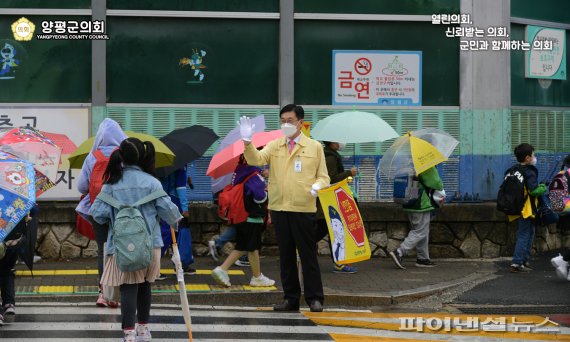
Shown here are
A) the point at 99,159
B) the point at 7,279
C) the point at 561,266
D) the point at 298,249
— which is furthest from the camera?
the point at 561,266

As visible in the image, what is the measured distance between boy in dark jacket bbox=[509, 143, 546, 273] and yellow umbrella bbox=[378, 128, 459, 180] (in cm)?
90

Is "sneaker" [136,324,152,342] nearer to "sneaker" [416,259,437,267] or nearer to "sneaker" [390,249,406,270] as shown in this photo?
"sneaker" [390,249,406,270]

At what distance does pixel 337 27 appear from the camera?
47.9ft

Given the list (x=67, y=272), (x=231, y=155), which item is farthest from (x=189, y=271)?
(x=231, y=155)

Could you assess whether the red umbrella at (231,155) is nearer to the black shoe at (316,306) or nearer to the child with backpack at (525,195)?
the black shoe at (316,306)

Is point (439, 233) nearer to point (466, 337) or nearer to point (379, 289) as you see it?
point (379, 289)

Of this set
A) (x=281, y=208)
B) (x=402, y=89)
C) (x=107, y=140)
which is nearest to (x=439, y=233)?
(x=402, y=89)

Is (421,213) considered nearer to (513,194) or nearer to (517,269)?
(513,194)

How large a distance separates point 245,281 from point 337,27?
14.6 feet

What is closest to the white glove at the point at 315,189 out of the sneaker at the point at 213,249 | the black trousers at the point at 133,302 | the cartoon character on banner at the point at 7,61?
the black trousers at the point at 133,302

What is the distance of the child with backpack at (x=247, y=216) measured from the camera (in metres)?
11.3

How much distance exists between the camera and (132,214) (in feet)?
26.3

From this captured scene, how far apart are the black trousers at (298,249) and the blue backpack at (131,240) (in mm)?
2285

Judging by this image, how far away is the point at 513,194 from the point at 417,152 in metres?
1.40
